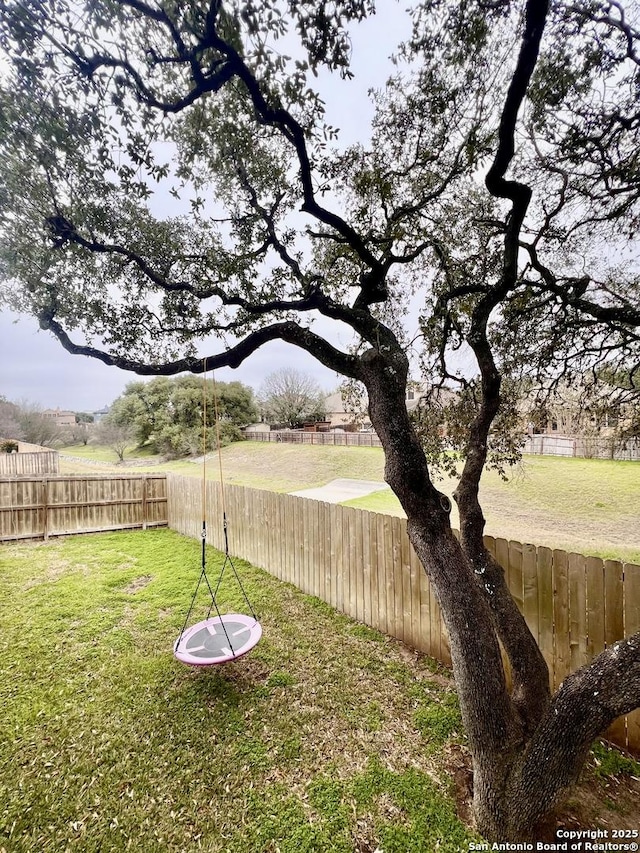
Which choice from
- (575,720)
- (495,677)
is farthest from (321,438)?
(575,720)

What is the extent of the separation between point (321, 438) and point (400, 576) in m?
19.4

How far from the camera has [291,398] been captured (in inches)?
1155

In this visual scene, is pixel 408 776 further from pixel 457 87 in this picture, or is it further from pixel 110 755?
pixel 457 87

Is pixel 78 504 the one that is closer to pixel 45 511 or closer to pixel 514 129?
pixel 45 511

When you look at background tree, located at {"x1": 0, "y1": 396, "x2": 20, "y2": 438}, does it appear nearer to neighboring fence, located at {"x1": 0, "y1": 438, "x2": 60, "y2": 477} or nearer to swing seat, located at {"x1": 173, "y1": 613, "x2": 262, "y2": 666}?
neighboring fence, located at {"x1": 0, "y1": 438, "x2": 60, "y2": 477}

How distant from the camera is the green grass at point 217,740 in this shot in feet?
6.28

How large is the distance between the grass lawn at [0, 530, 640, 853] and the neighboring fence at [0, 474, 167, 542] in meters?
3.91

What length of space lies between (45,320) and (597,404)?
5986 mm

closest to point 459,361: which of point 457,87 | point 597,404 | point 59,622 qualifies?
point 597,404

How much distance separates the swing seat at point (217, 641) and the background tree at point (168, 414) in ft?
65.9

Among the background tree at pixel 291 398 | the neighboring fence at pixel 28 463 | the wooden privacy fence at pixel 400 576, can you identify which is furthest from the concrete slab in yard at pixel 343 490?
the background tree at pixel 291 398

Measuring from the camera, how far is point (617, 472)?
1063 centimetres

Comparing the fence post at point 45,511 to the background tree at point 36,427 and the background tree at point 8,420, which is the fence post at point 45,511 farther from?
the background tree at point 36,427

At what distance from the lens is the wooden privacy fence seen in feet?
8.07
